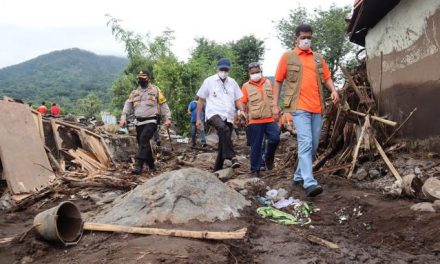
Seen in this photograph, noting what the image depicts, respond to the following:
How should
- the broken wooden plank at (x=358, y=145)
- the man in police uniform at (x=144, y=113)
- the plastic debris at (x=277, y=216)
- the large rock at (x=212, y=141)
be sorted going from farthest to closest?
the large rock at (x=212, y=141)
the man in police uniform at (x=144, y=113)
the broken wooden plank at (x=358, y=145)
the plastic debris at (x=277, y=216)

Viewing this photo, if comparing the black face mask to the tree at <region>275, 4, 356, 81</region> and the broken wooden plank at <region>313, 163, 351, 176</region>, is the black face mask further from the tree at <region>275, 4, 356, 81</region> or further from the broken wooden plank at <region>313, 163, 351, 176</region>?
the tree at <region>275, 4, 356, 81</region>

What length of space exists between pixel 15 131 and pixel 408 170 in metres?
5.95

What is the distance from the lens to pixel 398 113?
689 cm

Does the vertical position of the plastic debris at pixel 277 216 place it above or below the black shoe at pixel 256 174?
below

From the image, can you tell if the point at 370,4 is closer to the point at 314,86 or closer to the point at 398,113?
the point at 398,113

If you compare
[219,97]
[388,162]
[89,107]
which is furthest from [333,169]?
[89,107]

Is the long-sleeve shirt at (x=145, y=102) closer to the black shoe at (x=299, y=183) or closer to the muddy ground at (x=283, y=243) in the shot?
the black shoe at (x=299, y=183)

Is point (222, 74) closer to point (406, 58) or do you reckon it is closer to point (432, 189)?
point (406, 58)

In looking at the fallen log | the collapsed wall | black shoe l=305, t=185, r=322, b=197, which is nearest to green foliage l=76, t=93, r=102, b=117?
the collapsed wall

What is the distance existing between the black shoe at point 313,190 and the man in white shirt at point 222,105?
6.05ft

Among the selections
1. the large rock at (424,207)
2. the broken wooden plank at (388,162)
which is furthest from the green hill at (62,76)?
the large rock at (424,207)

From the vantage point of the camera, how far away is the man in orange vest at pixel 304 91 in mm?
5320

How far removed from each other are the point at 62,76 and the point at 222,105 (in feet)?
376

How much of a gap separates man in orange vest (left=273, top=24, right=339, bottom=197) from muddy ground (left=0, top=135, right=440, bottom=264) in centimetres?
72
